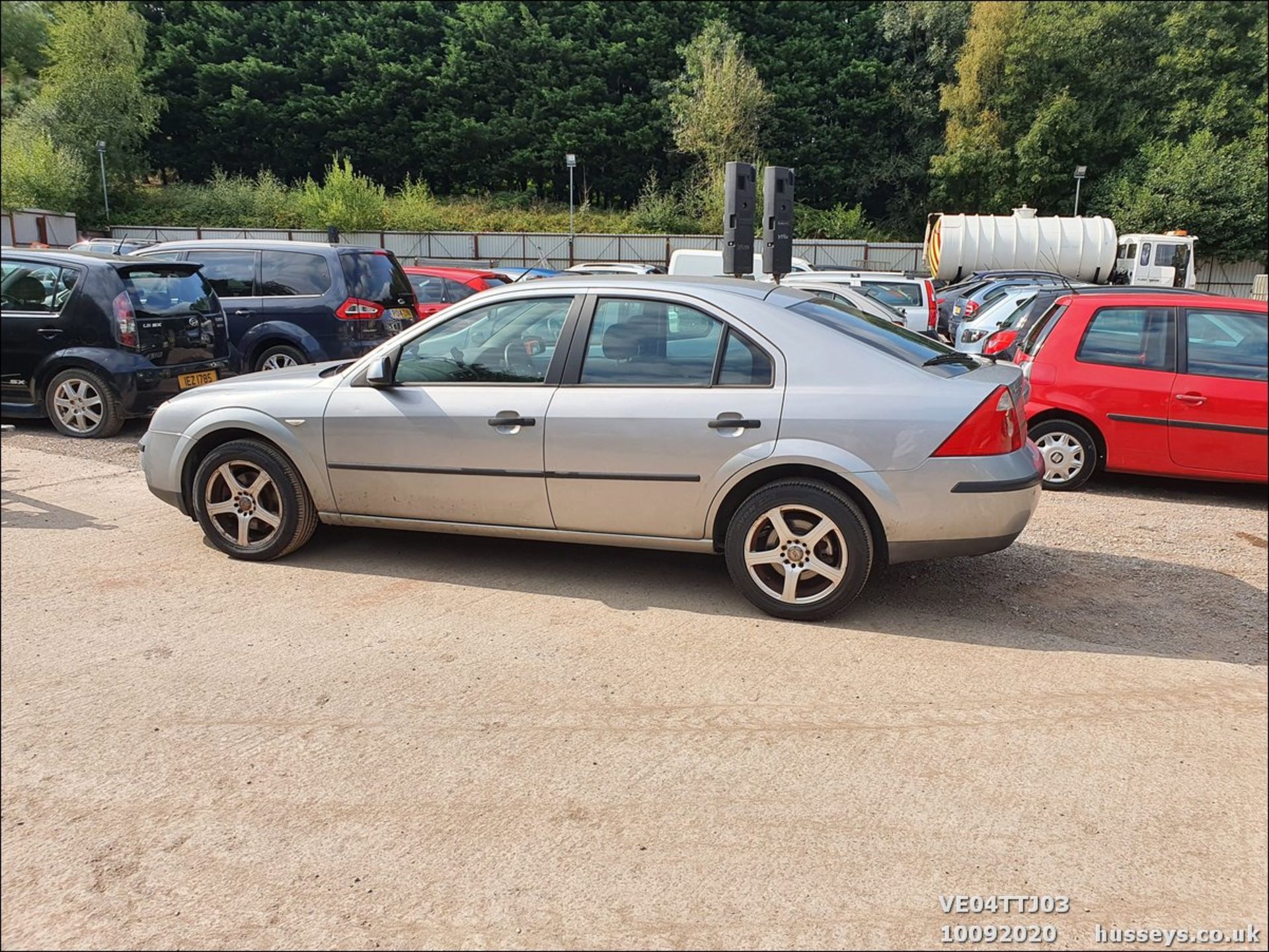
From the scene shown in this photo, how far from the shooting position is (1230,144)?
126 ft

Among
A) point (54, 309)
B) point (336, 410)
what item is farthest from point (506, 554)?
point (54, 309)

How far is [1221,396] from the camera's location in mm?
6211

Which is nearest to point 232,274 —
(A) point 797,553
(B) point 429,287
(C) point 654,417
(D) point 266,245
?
(D) point 266,245

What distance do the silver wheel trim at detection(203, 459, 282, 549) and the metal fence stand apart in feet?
115

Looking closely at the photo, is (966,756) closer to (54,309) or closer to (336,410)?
(336,410)

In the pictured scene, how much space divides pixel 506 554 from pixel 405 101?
1900 inches

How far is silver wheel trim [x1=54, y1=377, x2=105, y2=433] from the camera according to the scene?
866cm

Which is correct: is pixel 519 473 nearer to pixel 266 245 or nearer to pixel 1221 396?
pixel 1221 396

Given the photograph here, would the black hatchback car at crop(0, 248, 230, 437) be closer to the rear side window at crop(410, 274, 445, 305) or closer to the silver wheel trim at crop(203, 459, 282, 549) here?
the silver wheel trim at crop(203, 459, 282, 549)

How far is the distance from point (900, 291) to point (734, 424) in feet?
40.0

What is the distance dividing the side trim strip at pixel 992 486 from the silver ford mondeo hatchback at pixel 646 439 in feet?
0.03

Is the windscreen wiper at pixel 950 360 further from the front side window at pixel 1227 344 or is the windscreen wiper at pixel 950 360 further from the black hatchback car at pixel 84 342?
the black hatchback car at pixel 84 342

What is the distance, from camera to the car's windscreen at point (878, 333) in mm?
4699

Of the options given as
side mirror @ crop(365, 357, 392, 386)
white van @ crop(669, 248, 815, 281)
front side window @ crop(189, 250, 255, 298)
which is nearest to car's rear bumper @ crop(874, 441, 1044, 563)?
side mirror @ crop(365, 357, 392, 386)
